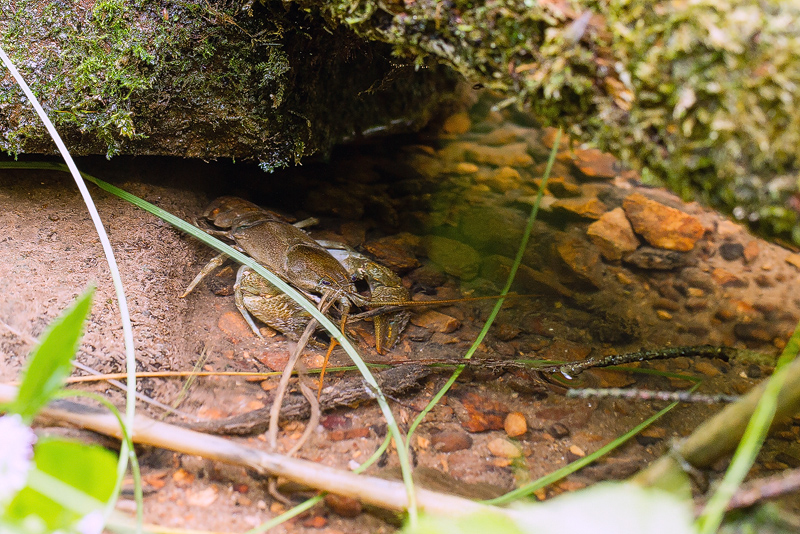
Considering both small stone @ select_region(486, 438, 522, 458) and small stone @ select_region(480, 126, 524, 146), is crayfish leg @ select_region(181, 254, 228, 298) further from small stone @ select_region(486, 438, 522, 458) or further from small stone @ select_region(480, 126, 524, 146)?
small stone @ select_region(480, 126, 524, 146)

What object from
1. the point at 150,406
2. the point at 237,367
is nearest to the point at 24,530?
the point at 150,406

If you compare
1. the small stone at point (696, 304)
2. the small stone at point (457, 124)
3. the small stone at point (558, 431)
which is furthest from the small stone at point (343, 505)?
the small stone at point (457, 124)

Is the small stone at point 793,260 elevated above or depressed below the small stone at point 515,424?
above

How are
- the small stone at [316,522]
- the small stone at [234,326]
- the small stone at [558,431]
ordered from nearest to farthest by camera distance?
the small stone at [316,522] → the small stone at [558,431] → the small stone at [234,326]

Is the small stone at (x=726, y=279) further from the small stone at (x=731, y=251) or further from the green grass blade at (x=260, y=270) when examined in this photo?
the green grass blade at (x=260, y=270)

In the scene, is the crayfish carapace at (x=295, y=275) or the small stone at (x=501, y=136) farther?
the small stone at (x=501, y=136)

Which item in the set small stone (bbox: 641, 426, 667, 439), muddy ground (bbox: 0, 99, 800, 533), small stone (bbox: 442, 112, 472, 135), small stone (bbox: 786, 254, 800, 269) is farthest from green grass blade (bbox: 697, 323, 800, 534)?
small stone (bbox: 442, 112, 472, 135)

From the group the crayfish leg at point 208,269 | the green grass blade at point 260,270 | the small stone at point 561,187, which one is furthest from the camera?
the small stone at point 561,187

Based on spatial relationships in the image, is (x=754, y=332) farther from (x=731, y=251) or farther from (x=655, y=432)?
(x=655, y=432)
